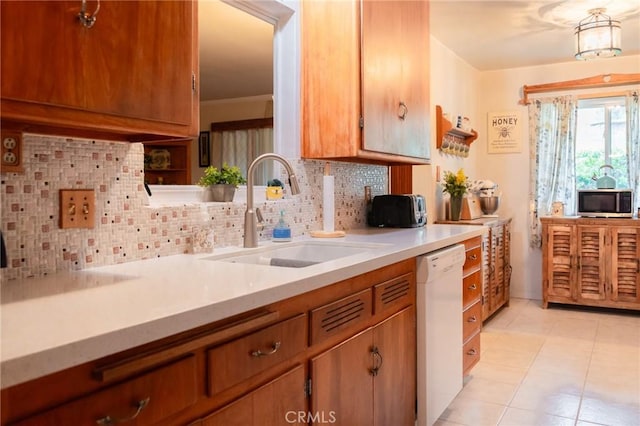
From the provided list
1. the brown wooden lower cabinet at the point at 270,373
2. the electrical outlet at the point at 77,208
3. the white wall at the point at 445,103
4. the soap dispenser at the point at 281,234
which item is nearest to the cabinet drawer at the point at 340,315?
the brown wooden lower cabinet at the point at 270,373

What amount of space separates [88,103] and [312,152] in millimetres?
1412

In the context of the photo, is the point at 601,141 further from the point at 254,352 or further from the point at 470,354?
the point at 254,352

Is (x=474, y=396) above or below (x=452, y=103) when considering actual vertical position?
below

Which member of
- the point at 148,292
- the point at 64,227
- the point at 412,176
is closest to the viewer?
the point at 148,292

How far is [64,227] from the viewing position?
4.54 ft

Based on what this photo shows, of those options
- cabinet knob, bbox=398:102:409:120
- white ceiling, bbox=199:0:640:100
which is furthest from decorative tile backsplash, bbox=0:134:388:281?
cabinet knob, bbox=398:102:409:120

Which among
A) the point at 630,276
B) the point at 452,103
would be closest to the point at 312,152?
the point at 452,103

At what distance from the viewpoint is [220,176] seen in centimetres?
206

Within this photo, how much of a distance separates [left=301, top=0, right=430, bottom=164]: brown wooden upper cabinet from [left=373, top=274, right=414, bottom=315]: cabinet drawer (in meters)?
0.69

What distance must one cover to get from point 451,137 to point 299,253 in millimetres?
2733

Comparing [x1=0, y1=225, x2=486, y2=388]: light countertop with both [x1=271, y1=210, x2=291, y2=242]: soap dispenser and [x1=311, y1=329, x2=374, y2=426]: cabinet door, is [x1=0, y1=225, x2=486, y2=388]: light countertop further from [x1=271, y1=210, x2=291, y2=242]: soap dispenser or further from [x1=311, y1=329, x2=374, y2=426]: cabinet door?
[x1=271, y1=210, x2=291, y2=242]: soap dispenser

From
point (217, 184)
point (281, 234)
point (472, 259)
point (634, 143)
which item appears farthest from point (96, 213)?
point (634, 143)

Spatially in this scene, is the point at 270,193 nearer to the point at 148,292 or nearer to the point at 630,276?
the point at 148,292

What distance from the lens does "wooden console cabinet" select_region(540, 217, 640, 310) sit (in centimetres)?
428
